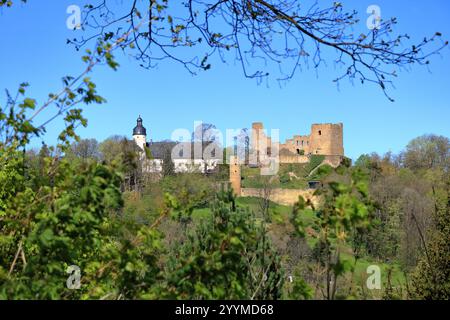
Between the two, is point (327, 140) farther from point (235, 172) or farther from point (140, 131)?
point (140, 131)

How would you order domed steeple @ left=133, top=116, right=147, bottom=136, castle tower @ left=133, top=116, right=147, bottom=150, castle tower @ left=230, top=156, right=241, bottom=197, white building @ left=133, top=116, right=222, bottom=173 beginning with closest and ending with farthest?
castle tower @ left=230, top=156, right=241, bottom=197 < white building @ left=133, top=116, right=222, bottom=173 < castle tower @ left=133, top=116, right=147, bottom=150 < domed steeple @ left=133, top=116, right=147, bottom=136

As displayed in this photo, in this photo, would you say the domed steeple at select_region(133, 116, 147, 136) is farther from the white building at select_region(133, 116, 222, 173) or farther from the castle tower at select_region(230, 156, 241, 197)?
the castle tower at select_region(230, 156, 241, 197)

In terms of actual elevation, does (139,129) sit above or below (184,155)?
above

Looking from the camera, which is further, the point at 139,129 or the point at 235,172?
the point at 139,129

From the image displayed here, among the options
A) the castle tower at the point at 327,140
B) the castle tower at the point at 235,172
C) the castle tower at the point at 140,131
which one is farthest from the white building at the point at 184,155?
the castle tower at the point at 327,140

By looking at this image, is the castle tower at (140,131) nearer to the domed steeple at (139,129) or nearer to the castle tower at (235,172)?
the domed steeple at (139,129)

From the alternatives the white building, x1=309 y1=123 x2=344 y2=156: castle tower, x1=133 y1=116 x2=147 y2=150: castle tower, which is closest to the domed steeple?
x1=133 y1=116 x2=147 y2=150: castle tower

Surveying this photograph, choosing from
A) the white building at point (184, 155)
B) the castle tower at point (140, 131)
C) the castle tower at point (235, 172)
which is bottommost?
the castle tower at point (235, 172)

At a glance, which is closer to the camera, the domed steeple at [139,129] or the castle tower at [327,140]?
the castle tower at [327,140]

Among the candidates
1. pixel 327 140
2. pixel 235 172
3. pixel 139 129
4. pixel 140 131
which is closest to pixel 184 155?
pixel 140 131

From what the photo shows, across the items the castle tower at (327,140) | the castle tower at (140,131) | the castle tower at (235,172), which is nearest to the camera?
the castle tower at (235,172)

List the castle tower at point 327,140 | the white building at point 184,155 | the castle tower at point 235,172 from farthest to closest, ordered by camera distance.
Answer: the white building at point 184,155, the castle tower at point 327,140, the castle tower at point 235,172

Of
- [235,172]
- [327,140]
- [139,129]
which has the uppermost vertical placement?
[139,129]

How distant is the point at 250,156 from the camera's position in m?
65.6
